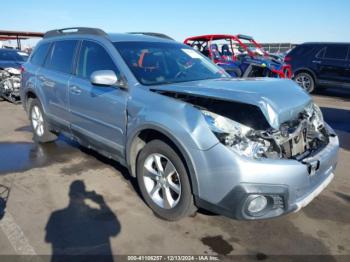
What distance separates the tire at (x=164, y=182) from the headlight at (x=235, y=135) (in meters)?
0.48

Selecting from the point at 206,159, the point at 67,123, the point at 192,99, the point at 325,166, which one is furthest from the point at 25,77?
the point at 325,166

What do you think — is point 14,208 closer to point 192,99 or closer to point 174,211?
point 174,211

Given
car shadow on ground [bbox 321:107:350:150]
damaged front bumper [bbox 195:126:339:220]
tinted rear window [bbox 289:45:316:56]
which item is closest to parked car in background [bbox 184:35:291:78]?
tinted rear window [bbox 289:45:316:56]

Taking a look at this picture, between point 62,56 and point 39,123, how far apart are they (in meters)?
1.51

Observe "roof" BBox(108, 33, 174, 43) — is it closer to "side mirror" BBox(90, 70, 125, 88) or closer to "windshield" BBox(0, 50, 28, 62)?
"side mirror" BBox(90, 70, 125, 88)

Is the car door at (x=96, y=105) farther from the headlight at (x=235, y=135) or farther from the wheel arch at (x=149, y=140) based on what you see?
the headlight at (x=235, y=135)

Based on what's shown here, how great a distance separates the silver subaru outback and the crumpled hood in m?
0.01

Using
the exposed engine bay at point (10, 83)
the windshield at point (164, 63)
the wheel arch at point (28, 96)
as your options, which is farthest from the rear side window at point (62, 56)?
the exposed engine bay at point (10, 83)

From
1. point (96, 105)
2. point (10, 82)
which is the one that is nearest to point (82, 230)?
point (96, 105)

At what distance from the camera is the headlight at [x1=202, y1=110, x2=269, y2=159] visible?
279cm

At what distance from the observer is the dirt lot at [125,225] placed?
2992 mm

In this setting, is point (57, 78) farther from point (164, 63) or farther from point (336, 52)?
point (336, 52)

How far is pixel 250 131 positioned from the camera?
2916 millimetres

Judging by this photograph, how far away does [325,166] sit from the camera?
322cm
